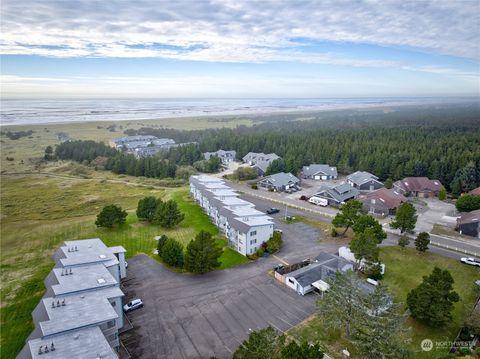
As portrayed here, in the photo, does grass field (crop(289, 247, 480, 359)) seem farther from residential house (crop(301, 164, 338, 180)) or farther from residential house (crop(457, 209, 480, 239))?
residential house (crop(301, 164, 338, 180))

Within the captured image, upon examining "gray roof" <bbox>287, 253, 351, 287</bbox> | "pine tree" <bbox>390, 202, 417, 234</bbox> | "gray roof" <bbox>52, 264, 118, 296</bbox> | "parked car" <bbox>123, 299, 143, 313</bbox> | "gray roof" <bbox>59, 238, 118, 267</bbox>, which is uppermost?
"gray roof" <bbox>52, 264, 118, 296</bbox>

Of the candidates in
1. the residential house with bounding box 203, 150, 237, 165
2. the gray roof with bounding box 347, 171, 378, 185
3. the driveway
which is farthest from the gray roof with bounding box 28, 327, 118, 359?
the residential house with bounding box 203, 150, 237, 165

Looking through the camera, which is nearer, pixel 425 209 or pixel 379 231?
pixel 379 231

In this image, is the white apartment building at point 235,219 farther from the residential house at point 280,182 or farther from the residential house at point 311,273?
the residential house at point 280,182

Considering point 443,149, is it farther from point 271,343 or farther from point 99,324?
point 99,324

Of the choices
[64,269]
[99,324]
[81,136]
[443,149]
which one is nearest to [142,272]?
[64,269]

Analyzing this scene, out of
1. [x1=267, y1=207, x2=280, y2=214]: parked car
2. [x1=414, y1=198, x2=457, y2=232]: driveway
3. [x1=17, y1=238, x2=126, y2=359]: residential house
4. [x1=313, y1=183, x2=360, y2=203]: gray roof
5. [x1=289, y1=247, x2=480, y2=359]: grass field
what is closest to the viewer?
[x1=17, y1=238, x2=126, y2=359]: residential house
